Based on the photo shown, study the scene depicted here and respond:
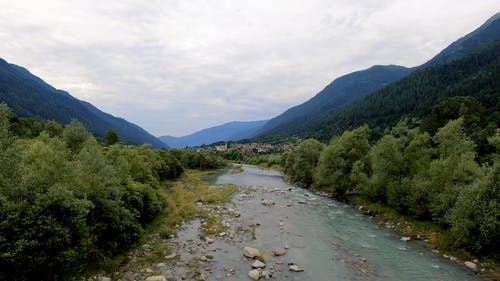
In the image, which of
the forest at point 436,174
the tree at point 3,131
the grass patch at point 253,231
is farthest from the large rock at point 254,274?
the forest at point 436,174

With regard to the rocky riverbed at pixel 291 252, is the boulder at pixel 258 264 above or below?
above

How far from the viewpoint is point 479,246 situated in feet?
73.0

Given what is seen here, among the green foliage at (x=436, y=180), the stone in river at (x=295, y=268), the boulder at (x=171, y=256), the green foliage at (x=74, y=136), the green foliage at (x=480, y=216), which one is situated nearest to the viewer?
the stone in river at (x=295, y=268)

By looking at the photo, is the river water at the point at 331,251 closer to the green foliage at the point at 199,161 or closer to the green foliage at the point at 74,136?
the green foliage at the point at 74,136

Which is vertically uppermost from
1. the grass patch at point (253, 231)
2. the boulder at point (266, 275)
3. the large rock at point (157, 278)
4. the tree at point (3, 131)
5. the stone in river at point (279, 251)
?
the tree at point (3, 131)

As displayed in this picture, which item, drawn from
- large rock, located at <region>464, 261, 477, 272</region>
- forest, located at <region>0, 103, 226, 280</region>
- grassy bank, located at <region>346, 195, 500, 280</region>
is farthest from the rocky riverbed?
forest, located at <region>0, 103, 226, 280</region>

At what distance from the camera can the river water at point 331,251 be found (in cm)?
1984

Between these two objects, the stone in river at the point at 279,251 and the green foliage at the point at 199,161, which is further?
the green foliage at the point at 199,161

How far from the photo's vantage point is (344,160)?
49125 mm

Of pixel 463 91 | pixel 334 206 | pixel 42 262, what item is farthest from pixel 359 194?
pixel 463 91

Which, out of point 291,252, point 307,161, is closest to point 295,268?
point 291,252

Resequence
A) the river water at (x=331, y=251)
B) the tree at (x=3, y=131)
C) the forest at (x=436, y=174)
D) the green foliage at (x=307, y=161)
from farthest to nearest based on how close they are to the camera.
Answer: the green foliage at (x=307, y=161), the forest at (x=436, y=174), the river water at (x=331, y=251), the tree at (x=3, y=131)

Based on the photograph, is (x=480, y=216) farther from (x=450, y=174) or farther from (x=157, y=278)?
(x=157, y=278)

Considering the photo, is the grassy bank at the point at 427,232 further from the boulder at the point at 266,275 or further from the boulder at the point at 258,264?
the boulder at the point at 258,264
